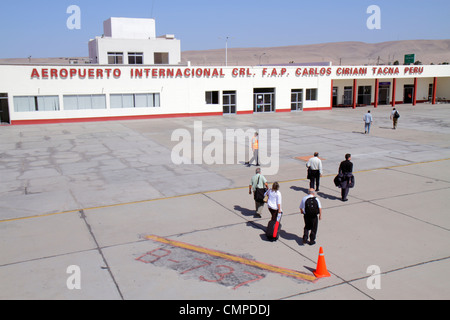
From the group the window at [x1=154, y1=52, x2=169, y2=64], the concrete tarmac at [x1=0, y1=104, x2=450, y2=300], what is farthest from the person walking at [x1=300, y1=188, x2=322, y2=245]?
the window at [x1=154, y1=52, x2=169, y2=64]

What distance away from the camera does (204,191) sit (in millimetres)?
14039

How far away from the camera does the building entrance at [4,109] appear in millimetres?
31750

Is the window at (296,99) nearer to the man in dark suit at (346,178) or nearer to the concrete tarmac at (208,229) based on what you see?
the concrete tarmac at (208,229)

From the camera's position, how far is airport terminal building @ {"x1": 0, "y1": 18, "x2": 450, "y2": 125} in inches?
1278

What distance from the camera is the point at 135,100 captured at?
118 ft

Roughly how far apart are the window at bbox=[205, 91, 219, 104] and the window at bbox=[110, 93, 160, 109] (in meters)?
4.84

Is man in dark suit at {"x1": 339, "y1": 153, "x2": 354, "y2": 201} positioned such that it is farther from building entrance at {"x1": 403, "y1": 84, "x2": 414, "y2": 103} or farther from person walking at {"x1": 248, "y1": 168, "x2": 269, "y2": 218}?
building entrance at {"x1": 403, "y1": 84, "x2": 414, "y2": 103}

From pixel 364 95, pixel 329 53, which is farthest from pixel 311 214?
pixel 329 53

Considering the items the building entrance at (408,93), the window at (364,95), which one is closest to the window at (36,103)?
the window at (364,95)

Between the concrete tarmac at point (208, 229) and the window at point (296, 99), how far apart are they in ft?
72.6

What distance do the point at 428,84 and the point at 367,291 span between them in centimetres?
5233

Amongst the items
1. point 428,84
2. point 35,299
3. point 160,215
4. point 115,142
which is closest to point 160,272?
point 35,299

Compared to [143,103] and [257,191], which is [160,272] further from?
[143,103]

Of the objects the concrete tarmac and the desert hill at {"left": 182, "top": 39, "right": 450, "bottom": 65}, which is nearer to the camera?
the concrete tarmac
